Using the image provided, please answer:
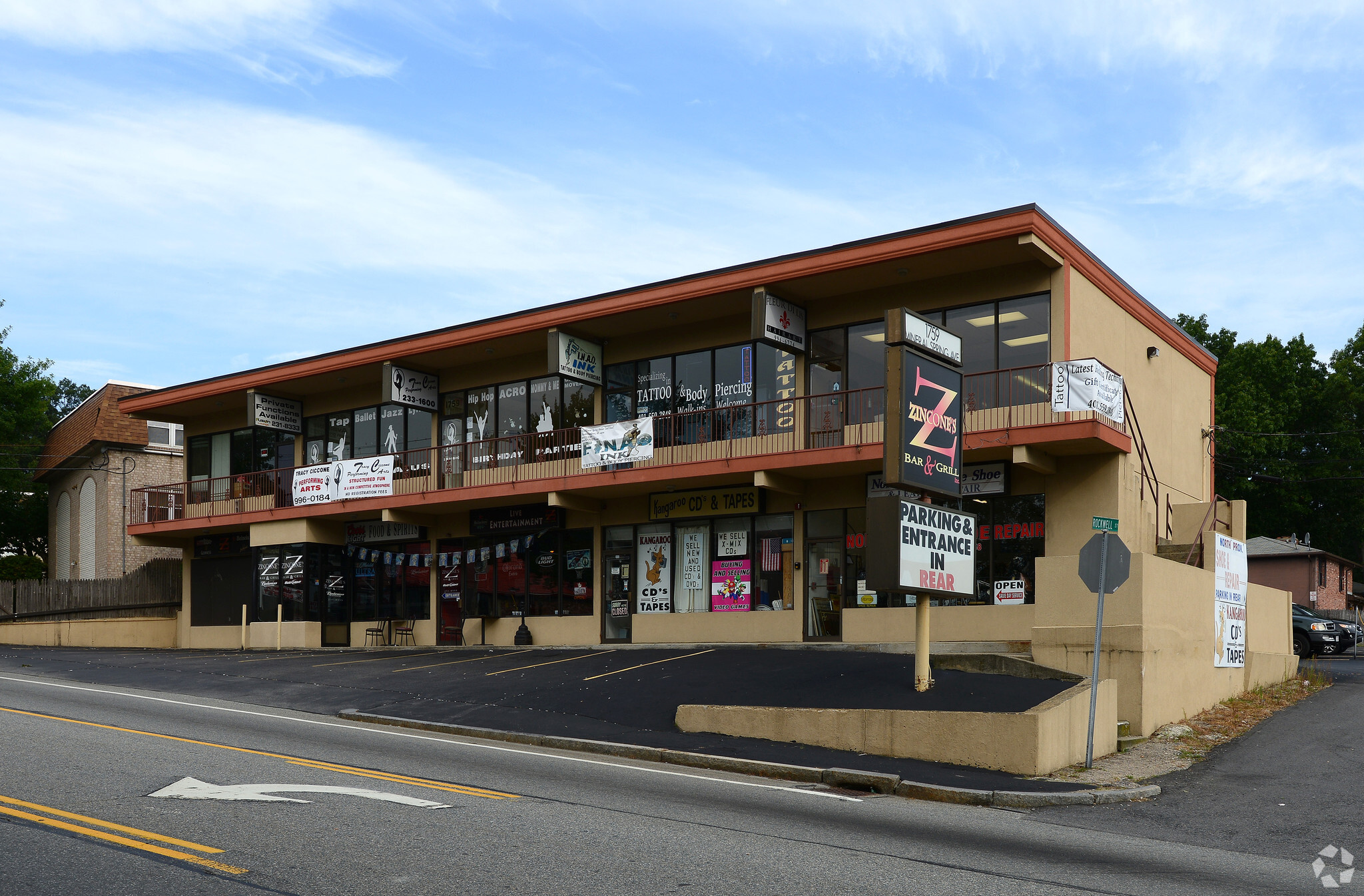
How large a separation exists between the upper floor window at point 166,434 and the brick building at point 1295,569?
38.3m

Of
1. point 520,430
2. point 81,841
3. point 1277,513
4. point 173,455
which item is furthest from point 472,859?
point 1277,513

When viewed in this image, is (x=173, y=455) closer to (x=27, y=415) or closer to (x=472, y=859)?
(x=27, y=415)

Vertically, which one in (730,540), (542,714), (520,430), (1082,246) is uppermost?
(1082,246)

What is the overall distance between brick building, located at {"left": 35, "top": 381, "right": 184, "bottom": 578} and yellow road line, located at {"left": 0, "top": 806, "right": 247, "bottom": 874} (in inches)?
1242

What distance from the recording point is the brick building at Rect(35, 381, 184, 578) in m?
38.1

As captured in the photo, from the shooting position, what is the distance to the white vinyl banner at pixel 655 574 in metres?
24.8

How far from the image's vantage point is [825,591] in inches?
893

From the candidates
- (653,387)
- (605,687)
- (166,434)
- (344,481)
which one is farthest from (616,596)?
(166,434)

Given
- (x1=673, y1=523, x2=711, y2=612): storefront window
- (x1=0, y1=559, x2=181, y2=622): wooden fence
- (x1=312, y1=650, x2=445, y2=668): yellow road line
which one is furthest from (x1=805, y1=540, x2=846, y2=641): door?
(x1=0, y1=559, x2=181, y2=622): wooden fence

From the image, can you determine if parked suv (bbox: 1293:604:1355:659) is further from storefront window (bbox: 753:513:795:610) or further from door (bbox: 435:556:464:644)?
door (bbox: 435:556:464:644)

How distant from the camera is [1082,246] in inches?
830

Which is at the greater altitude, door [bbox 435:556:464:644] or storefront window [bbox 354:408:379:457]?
storefront window [bbox 354:408:379:457]

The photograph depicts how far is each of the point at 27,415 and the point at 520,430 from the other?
A: 30.8 metres

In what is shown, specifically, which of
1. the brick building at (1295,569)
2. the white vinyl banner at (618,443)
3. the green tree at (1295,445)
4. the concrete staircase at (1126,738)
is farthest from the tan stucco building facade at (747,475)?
the green tree at (1295,445)
